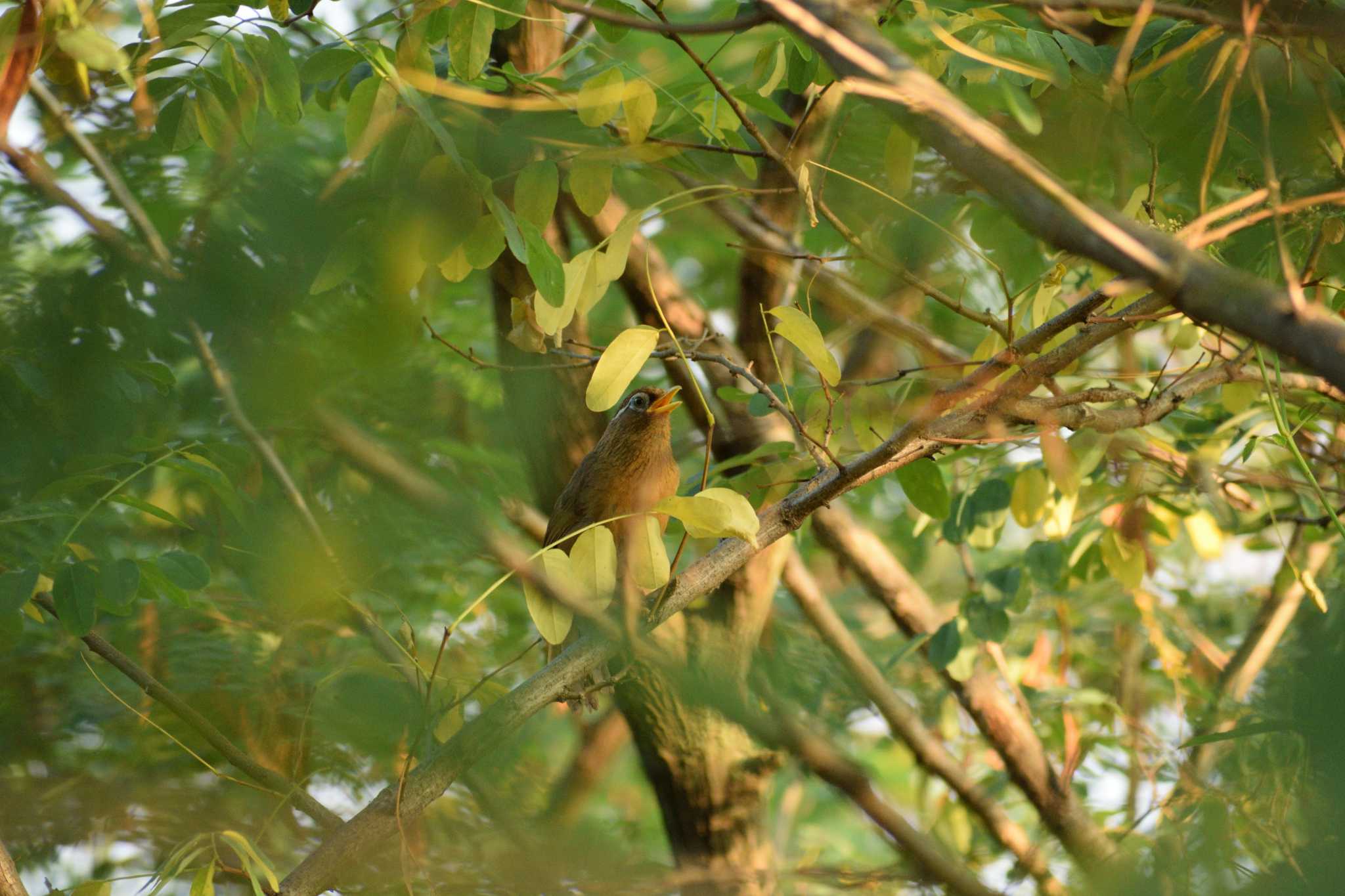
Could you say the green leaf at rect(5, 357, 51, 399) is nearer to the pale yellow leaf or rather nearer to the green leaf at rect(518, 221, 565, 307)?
the green leaf at rect(518, 221, 565, 307)

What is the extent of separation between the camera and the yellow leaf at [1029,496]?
3119 mm

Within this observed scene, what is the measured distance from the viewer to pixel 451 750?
181cm

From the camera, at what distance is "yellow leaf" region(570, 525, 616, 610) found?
174cm

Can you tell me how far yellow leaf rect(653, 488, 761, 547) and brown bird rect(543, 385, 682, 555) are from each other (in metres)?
1.24

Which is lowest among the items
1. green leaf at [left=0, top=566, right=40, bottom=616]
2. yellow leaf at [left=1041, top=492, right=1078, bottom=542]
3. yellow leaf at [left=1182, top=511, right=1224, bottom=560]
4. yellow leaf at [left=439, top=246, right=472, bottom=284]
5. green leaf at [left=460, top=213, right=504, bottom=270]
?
yellow leaf at [left=1182, top=511, right=1224, bottom=560]

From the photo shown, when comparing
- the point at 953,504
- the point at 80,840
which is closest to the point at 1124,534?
the point at 953,504

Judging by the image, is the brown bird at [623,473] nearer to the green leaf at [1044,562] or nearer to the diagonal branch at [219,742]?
the diagonal branch at [219,742]

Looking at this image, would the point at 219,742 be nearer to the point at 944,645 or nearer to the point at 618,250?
the point at 618,250

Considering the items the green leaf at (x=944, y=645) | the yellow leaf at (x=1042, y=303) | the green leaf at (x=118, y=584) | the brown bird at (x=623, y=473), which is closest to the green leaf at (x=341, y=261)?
the green leaf at (x=118, y=584)

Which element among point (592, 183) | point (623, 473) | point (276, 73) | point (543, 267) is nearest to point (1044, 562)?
point (623, 473)

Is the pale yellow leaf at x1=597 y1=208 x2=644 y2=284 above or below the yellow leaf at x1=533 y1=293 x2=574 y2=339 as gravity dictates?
above

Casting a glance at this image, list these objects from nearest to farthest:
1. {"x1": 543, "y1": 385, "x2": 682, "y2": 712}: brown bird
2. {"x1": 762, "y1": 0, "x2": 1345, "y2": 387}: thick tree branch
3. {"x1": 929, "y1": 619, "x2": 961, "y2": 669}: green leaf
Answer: {"x1": 762, "y1": 0, "x2": 1345, "y2": 387}: thick tree branch → {"x1": 543, "y1": 385, "x2": 682, "y2": 712}: brown bird → {"x1": 929, "y1": 619, "x2": 961, "y2": 669}: green leaf

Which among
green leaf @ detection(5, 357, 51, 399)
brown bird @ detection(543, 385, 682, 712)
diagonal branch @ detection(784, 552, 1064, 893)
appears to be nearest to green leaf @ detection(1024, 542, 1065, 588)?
diagonal branch @ detection(784, 552, 1064, 893)

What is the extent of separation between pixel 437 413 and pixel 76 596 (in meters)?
0.74
